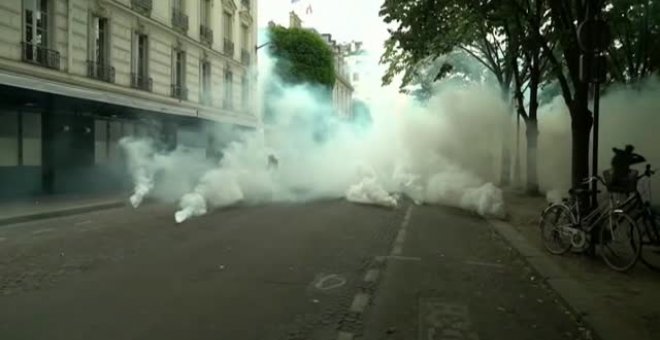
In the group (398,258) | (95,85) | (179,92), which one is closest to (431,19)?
(398,258)

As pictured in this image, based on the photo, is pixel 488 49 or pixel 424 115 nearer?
pixel 424 115

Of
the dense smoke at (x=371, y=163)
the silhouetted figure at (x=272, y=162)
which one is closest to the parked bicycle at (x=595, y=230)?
the dense smoke at (x=371, y=163)

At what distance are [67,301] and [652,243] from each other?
737cm

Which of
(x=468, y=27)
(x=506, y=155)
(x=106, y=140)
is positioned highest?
(x=468, y=27)

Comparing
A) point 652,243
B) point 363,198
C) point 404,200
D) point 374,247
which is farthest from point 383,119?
point 652,243

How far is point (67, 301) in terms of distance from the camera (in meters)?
6.80

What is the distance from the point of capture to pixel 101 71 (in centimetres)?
2341

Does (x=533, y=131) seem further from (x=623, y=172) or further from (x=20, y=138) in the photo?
(x=20, y=138)

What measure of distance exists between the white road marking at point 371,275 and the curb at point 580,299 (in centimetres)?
202

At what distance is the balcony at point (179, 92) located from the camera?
2912 cm

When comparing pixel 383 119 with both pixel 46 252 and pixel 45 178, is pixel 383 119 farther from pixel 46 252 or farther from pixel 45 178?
pixel 46 252

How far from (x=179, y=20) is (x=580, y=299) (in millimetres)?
25034

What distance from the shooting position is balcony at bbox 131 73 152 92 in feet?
83.8

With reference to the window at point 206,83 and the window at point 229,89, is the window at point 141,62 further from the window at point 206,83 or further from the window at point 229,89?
the window at point 229,89
